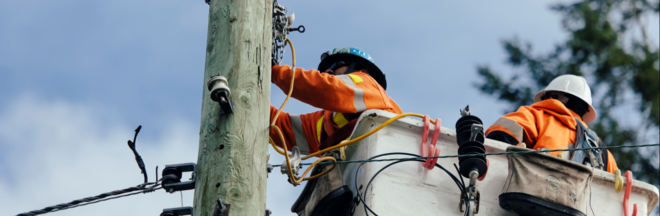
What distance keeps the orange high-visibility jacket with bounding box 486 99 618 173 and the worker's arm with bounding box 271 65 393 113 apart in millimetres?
1010

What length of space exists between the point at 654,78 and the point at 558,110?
8.95 meters

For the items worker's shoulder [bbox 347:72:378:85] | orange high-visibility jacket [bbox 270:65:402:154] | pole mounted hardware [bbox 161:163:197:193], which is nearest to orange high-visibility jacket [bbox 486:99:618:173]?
orange high-visibility jacket [bbox 270:65:402:154]

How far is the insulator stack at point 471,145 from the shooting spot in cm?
427

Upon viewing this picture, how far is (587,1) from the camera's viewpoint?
1538cm

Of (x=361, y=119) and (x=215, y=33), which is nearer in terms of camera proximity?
(x=215, y=33)

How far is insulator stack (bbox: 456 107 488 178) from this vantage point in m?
4.27

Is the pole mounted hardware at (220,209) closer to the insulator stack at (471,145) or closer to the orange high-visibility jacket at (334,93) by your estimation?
the insulator stack at (471,145)

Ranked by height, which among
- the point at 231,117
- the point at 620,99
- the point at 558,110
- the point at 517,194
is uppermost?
the point at 620,99

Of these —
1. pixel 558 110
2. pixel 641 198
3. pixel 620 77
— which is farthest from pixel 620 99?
pixel 641 198

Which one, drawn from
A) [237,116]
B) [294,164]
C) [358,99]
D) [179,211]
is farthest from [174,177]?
[358,99]

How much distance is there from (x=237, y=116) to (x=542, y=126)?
116 inches

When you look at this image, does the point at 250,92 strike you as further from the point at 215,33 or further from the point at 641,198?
the point at 641,198

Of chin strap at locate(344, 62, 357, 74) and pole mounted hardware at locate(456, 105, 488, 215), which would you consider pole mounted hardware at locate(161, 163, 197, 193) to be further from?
chin strap at locate(344, 62, 357, 74)

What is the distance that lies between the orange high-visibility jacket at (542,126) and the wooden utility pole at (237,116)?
2.18m
